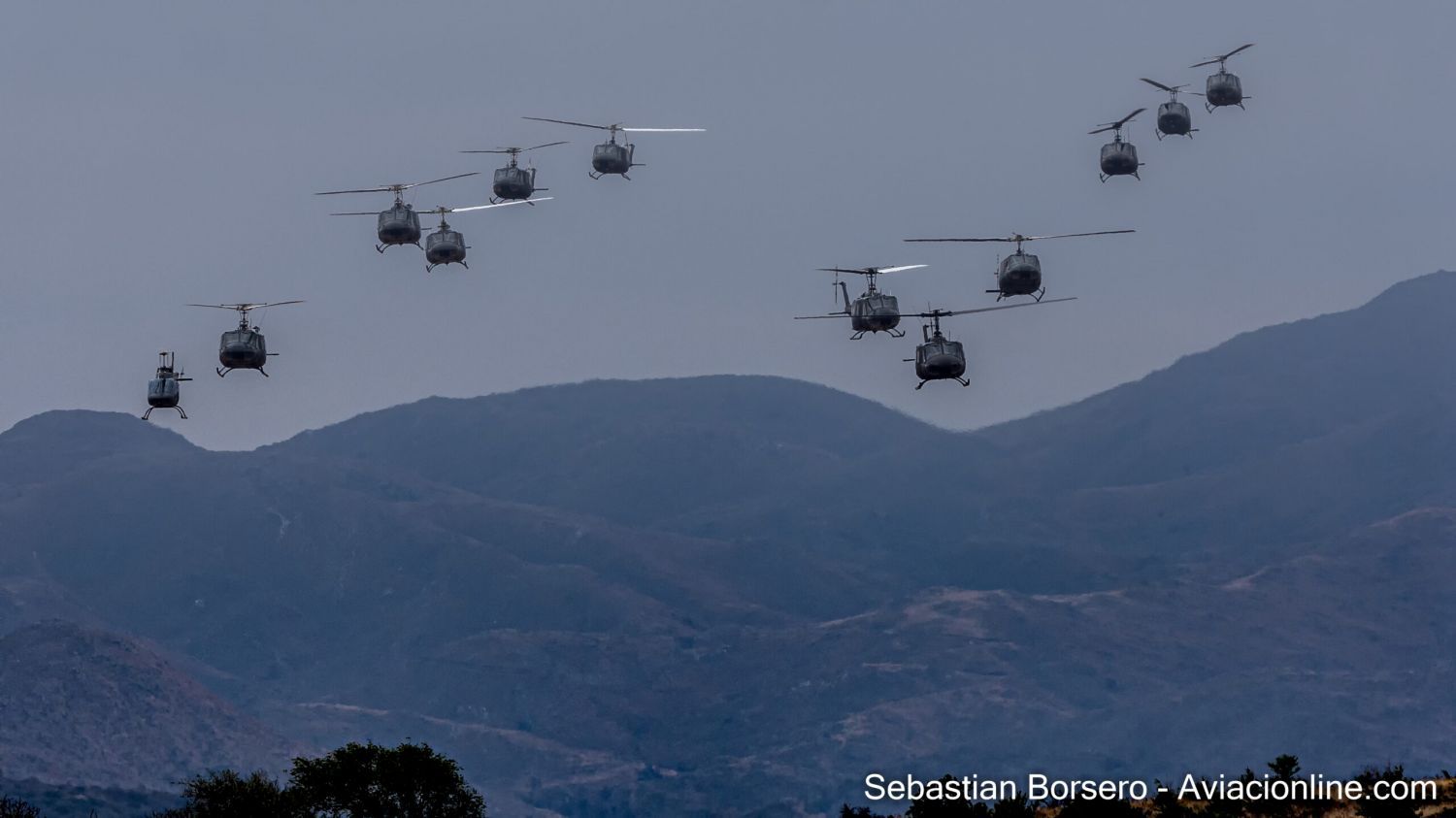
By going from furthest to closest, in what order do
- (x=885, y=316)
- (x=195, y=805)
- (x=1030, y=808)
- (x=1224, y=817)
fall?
(x=885, y=316) → (x=195, y=805) → (x=1030, y=808) → (x=1224, y=817)

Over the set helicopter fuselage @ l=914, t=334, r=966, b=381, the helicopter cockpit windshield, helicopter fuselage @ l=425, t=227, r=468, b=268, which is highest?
helicopter fuselage @ l=425, t=227, r=468, b=268

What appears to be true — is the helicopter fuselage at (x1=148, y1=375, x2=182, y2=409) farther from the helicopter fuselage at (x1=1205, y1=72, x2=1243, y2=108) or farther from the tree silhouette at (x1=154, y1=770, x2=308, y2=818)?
the helicopter fuselage at (x1=1205, y1=72, x2=1243, y2=108)

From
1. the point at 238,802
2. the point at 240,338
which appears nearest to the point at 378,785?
the point at 238,802

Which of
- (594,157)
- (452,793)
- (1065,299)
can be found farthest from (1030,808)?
(594,157)

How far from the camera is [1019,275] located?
95.6 m

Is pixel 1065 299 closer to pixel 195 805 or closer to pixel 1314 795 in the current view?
pixel 1314 795

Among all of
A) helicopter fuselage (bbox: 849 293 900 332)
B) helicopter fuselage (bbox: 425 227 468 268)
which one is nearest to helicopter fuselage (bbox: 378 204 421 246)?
helicopter fuselage (bbox: 425 227 468 268)

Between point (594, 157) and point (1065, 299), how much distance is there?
3615cm

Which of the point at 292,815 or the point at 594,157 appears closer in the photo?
the point at 292,815

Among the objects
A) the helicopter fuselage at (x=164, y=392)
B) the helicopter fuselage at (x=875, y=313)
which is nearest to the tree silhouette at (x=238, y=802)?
the helicopter fuselage at (x=164, y=392)

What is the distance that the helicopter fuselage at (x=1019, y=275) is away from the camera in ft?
313

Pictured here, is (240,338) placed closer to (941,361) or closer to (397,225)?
(397,225)

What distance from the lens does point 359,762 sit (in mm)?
94438

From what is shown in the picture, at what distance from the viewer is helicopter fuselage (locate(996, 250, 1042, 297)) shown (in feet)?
313
